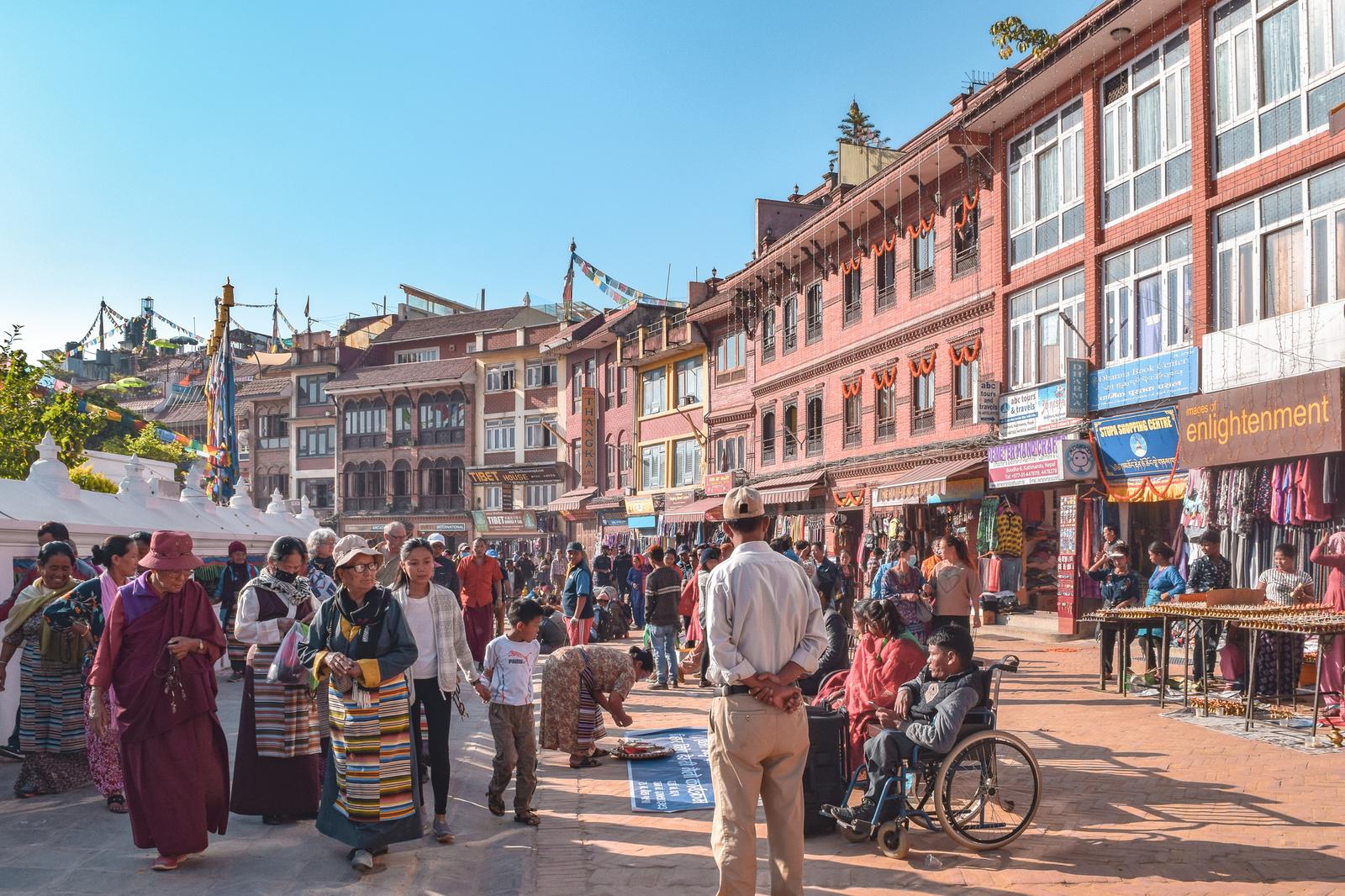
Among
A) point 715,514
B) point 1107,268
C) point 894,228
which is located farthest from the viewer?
point 715,514

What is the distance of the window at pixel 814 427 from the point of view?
96.4ft

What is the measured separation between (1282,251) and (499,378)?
43.8m

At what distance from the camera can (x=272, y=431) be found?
63125 mm

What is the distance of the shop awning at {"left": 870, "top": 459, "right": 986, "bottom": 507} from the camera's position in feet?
69.1

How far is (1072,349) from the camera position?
18.8 metres

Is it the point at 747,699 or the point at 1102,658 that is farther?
the point at 1102,658

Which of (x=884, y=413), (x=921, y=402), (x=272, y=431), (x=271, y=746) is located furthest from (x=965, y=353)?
(x=272, y=431)

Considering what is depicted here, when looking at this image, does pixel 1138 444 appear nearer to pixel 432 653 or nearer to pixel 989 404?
pixel 989 404

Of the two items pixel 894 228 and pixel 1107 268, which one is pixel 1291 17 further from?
pixel 894 228

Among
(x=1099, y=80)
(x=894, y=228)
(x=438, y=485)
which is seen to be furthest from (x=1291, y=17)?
(x=438, y=485)

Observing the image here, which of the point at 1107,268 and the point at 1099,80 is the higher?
the point at 1099,80

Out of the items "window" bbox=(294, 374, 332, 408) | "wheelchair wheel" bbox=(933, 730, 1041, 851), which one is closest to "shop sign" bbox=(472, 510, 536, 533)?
"window" bbox=(294, 374, 332, 408)

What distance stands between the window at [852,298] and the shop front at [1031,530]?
722 cm

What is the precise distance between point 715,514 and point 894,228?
34.1ft
